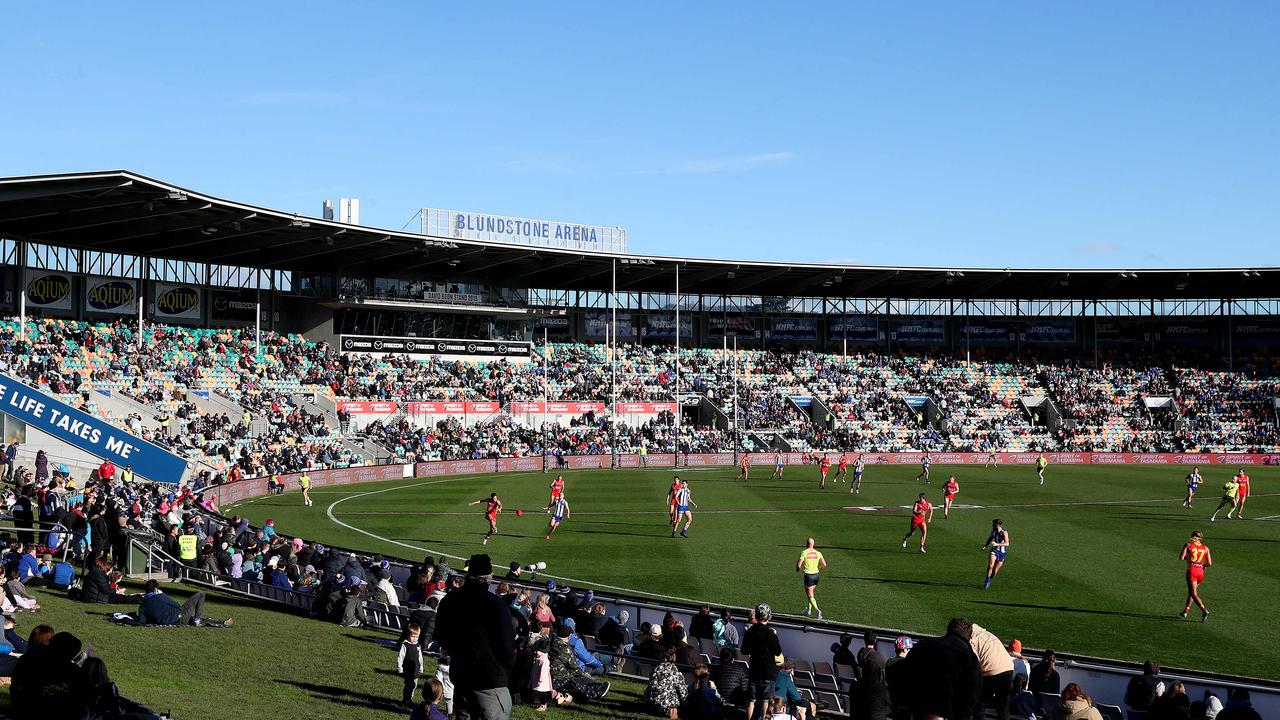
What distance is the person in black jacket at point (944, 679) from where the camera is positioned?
25.3 feet

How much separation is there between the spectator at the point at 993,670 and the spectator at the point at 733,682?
2.97 meters

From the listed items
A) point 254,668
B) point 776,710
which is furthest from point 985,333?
point 776,710

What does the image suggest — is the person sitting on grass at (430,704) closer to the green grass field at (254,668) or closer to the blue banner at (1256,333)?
the green grass field at (254,668)

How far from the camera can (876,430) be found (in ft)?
264

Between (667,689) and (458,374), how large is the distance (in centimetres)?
6660

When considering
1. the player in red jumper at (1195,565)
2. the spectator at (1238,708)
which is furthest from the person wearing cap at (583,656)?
the player in red jumper at (1195,565)

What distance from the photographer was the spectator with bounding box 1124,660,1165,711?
1259 cm

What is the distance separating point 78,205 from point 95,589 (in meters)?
42.0

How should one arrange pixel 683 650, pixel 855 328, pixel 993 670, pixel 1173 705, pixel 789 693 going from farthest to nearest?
pixel 855 328 → pixel 683 650 → pixel 789 693 → pixel 993 670 → pixel 1173 705

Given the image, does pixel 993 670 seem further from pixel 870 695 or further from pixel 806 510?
pixel 806 510

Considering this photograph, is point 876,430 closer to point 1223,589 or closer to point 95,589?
point 1223,589

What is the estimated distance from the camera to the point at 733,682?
13.7m

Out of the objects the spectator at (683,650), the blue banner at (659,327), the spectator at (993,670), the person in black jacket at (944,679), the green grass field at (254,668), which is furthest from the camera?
the blue banner at (659,327)

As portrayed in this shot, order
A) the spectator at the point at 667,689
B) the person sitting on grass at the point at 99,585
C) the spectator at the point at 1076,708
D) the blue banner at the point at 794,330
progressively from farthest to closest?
the blue banner at the point at 794,330 < the person sitting on grass at the point at 99,585 < the spectator at the point at 667,689 < the spectator at the point at 1076,708
